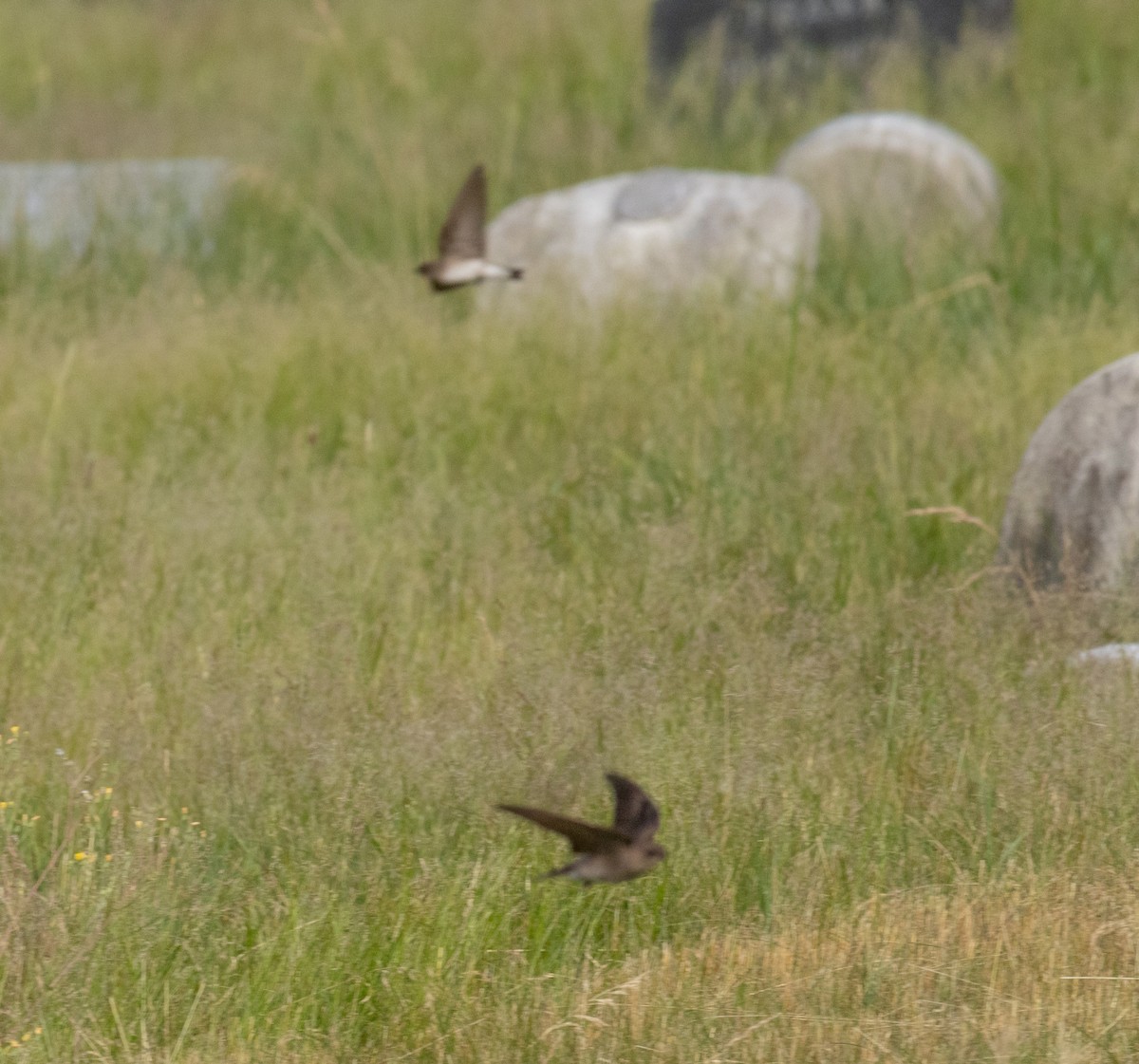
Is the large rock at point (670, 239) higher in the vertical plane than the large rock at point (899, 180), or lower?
lower

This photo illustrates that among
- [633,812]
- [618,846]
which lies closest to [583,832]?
[618,846]

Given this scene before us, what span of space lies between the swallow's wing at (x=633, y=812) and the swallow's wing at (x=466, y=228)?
2.98 m

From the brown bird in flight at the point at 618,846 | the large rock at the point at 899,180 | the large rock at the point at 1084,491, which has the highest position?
the large rock at the point at 899,180

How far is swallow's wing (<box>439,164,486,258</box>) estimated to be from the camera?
540cm

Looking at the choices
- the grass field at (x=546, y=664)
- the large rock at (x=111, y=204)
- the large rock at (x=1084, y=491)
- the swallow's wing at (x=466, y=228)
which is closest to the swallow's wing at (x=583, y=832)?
the grass field at (x=546, y=664)

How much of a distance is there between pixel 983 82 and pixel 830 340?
3.07m

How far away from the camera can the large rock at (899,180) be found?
672 centimetres

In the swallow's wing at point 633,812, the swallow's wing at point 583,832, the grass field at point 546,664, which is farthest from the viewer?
the swallow's wing at point 633,812

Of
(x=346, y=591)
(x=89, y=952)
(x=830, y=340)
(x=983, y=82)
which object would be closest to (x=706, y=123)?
(x=983, y=82)

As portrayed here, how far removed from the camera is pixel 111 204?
746cm

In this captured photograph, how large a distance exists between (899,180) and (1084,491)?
10.5ft

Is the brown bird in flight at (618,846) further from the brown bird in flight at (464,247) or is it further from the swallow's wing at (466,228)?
the swallow's wing at (466,228)

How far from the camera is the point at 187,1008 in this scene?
2586mm

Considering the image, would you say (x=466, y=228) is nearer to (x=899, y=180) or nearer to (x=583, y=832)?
(x=899, y=180)
